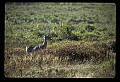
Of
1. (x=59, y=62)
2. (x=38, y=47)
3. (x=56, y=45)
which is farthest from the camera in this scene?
(x=56, y=45)

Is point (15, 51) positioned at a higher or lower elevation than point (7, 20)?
lower

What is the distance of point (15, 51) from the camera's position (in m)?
4.86

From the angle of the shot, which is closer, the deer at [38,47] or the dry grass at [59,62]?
the dry grass at [59,62]

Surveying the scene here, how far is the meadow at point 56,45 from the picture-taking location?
4.61 metres

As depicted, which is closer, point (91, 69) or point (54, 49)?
point (91, 69)

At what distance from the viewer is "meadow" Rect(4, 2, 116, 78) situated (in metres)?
4.61

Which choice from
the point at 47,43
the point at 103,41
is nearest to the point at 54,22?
the point at 47,43

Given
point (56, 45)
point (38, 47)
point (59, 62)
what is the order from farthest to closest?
point (56, 45)
point (38, 47)
point (59, 62)

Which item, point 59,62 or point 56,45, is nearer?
point 59,62

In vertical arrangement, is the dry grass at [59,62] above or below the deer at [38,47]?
below

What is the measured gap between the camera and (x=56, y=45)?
515cm

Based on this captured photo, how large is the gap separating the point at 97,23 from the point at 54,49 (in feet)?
4.53

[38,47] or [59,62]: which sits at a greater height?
[38,47]
